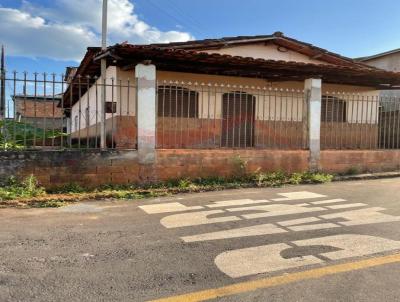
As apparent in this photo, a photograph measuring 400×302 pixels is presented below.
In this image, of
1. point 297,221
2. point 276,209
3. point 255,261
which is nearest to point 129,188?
point 276,209

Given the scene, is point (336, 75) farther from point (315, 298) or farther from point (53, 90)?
point (315, 298)

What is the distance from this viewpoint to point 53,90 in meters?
8.50

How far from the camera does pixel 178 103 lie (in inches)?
490

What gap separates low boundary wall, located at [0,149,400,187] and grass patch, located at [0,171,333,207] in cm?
14

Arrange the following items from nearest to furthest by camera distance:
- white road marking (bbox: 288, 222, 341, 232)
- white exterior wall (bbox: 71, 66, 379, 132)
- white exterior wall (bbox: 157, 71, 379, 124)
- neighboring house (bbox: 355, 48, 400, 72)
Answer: white road marking (bbox: 288, 222, 341, 232)
white exterior wall (bbox: 71, 66, 379, 132)
white exterior wall (bbox: 157, 71, 379, 124)
neighboring house (bbox: 355, 48, 400, 72)

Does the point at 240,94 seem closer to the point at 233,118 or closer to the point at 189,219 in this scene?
the point at 233,118

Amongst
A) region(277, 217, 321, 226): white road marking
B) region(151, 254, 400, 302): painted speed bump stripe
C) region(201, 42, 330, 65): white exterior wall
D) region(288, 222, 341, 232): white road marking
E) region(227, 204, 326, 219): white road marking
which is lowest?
region(151, 254, 400, 302): painted speed bump stripe

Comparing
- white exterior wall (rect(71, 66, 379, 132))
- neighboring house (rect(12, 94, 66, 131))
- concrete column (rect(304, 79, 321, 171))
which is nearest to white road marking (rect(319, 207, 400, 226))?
concrete column (rect(304, 79, 321, 171))

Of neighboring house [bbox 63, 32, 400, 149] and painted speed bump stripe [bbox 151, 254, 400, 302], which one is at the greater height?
neighboring house [bbox 63, 32, 400, 149]

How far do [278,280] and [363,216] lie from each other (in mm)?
3186

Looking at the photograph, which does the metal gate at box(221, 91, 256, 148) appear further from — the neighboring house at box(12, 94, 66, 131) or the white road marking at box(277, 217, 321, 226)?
the white road marking at box(277, 217, 321, 226)

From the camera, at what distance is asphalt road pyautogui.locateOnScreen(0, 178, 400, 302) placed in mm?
3609

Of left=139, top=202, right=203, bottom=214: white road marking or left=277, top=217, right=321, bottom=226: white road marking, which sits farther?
left=139, top=202, right=203, bottom=214: white road marking

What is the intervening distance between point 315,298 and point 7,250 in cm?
332
